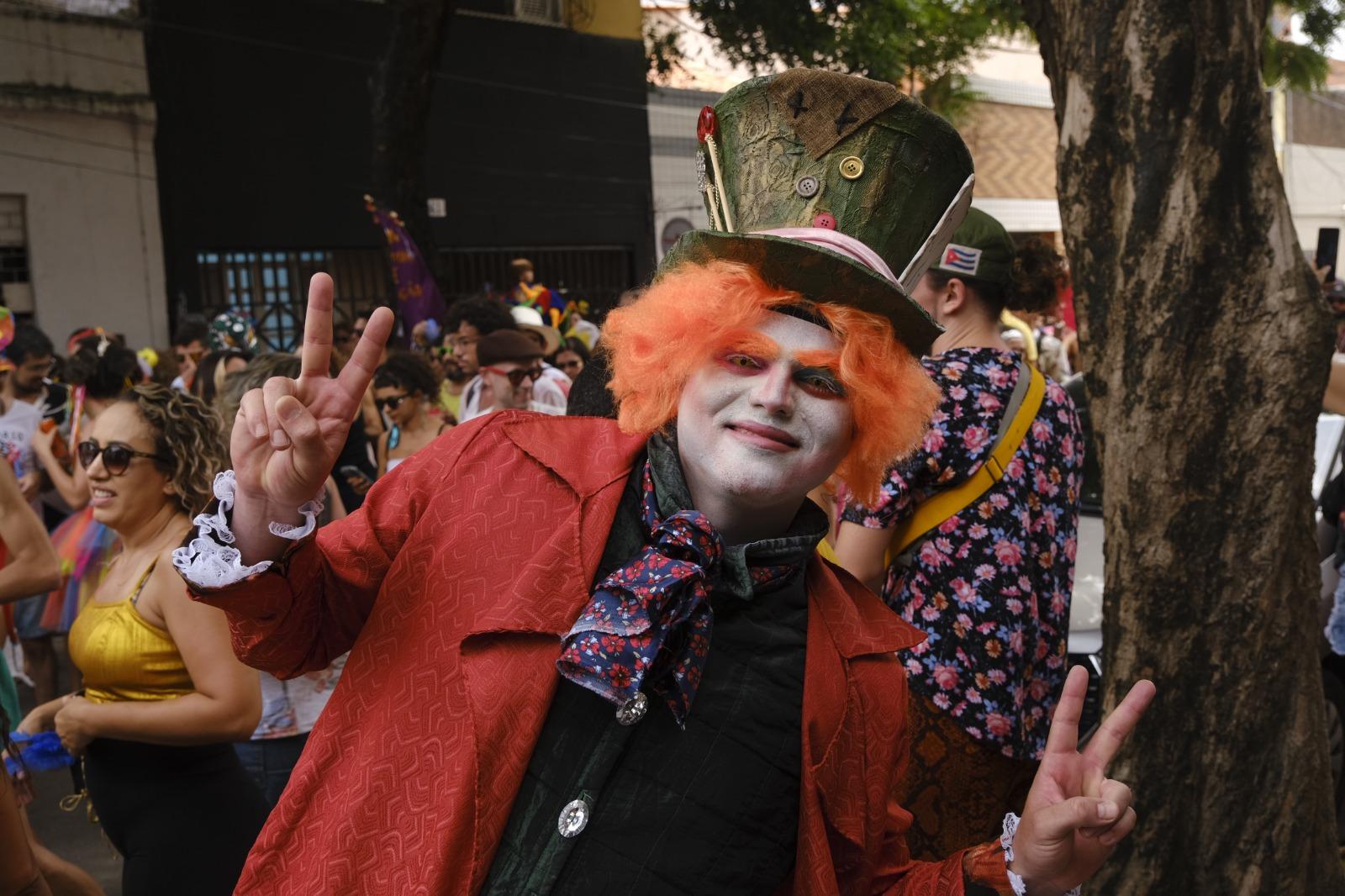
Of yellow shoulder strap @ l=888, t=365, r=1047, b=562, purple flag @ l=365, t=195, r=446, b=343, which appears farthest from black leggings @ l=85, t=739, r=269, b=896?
purple flag @ l=365, t=195, r=446, b=343

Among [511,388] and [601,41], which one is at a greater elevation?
[601,41]

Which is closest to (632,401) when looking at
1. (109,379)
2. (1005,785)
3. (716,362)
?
(716,362)

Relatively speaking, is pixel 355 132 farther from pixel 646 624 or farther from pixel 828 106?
pixel 646 624

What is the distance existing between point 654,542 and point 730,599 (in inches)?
6.2

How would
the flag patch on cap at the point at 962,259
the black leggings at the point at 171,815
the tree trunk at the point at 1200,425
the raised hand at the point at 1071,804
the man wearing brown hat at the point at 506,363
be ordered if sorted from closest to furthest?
the raised hand at the point at 1071,804, the tree trunk at the point at 1200,425, the black leggings at the point at 171,815, the flag patch on cap at the point at 962,259, the man wearing brown hat at the point at 506,363

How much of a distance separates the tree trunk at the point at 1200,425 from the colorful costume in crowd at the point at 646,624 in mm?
1096

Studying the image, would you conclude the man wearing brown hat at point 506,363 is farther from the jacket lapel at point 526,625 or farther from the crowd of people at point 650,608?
the jacket lapel at point 526,625

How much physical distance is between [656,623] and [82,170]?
14.9 m

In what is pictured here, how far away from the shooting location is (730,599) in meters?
2.13

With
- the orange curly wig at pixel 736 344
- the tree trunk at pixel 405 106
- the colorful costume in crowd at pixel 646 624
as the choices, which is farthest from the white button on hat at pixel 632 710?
the tree trunk at pixel 405 106

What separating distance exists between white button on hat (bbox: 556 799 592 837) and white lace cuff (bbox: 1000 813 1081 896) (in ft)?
2.20

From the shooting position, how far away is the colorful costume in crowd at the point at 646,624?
192 centimetres

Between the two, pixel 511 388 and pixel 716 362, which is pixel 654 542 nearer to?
pixel 716 362

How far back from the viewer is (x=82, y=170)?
1502 centimetres
